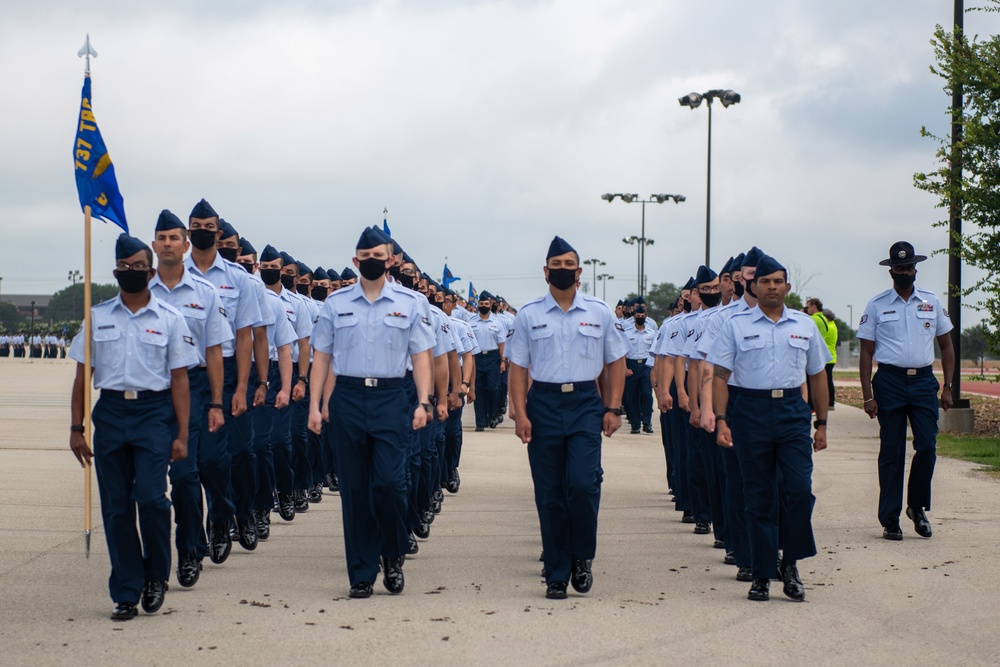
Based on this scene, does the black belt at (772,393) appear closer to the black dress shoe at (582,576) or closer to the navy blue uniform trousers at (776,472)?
the navy blue uniform trousers at (776,472)

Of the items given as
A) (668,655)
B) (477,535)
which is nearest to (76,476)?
(477,535)

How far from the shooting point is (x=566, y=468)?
808 centimetres

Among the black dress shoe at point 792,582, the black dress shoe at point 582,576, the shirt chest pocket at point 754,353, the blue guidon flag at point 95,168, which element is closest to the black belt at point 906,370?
the shirt chest pocket at point 754,353

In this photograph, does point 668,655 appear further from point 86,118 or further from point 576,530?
point 86,118

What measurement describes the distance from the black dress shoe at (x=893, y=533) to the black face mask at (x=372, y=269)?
449 centimetres

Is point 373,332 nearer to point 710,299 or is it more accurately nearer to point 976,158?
point 710,299

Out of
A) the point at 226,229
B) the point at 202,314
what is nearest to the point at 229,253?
the point at 226,229

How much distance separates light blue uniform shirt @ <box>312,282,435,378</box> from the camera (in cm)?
805

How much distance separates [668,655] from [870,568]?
3.04m

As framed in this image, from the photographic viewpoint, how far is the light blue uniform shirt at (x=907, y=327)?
10.5m

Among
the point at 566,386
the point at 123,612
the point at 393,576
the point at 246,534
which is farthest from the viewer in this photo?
the point at 246,534

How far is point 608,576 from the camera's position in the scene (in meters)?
8.56

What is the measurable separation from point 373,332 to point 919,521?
4808mm

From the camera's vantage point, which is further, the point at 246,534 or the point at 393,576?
the point at 246,534
